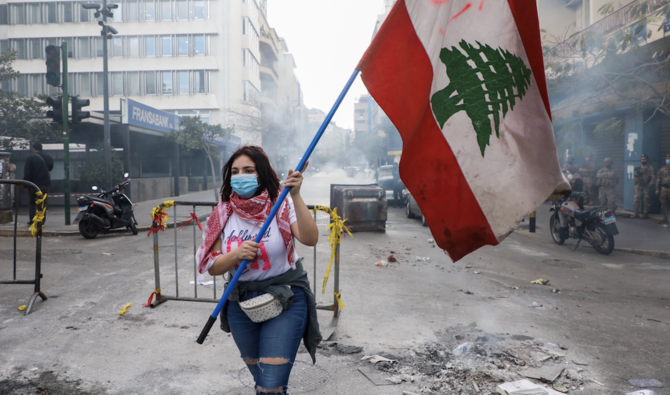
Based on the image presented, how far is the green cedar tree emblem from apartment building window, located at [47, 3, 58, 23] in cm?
4521

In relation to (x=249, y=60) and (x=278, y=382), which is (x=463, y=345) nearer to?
(x=278, y=382)

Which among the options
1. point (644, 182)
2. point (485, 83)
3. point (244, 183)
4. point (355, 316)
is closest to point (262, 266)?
point (244, 183)

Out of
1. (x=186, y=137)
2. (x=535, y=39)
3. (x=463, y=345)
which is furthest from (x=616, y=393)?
(x=186, y=137)

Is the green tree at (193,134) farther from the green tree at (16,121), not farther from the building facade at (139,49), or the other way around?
the building facade at (139,49)

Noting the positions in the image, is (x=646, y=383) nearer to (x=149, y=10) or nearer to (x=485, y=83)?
(x=485, y=83)

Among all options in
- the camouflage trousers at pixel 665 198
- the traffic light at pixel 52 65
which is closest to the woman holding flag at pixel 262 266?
the traffic light at pixel 52 65

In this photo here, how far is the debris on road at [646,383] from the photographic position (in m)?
3.46

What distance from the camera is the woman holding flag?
234 centimetres

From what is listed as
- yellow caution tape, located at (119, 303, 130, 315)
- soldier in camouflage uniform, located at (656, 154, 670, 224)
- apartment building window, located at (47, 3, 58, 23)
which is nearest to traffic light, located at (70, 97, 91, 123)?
yellow caution tape, located at (119, 303, 130, 315)

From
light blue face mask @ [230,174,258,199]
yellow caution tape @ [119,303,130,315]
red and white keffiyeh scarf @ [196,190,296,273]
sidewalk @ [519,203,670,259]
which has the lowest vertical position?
yellow caution tape @ [119,303,130,315]

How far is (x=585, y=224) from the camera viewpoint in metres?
9.30

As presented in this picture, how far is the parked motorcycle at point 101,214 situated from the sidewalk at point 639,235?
958cm

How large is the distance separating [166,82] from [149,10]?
19.1ft

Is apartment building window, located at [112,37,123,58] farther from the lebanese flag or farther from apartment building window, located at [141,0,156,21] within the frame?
the lebanese flag
